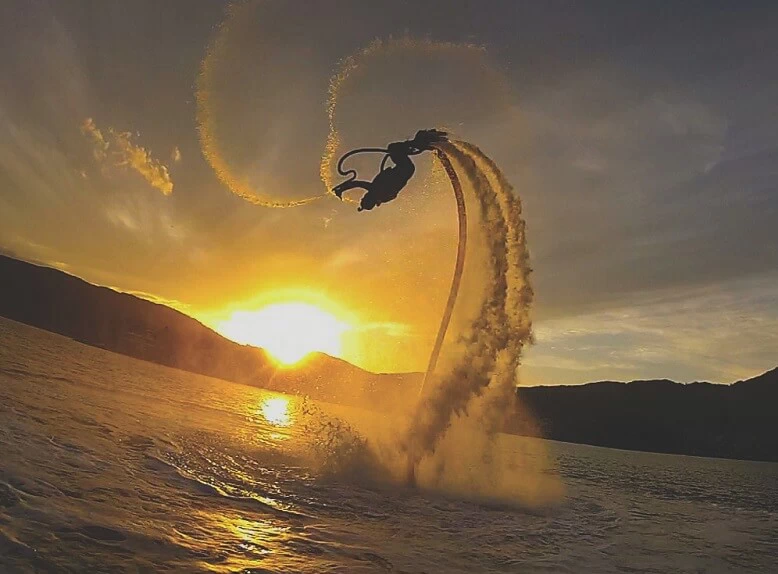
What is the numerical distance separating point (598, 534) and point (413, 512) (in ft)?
23.1

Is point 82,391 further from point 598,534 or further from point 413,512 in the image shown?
point 598,534

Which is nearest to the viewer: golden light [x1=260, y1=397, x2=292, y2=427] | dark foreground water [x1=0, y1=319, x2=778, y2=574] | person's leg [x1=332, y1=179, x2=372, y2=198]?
dark foreground water [x1=0, y1=319, x2=778, y2=574]

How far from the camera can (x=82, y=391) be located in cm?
3859

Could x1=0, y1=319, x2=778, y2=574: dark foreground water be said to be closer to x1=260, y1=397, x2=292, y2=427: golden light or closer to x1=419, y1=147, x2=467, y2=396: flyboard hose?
x1=419, y1=147, x2=467, y2=396: flyboard hose

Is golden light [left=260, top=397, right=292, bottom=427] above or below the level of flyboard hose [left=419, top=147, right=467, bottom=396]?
below

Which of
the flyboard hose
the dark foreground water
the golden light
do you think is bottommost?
the golden light

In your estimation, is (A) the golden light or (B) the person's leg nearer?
(B) the person's leg

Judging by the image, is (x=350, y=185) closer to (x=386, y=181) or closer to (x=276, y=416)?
(x=386, y=181)

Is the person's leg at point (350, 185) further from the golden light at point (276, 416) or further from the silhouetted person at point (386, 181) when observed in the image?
the golden light at point (276, 416)

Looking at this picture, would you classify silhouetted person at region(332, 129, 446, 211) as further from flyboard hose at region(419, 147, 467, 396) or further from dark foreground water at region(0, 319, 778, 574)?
dark foreground water at region(0, 319, 778, 574)

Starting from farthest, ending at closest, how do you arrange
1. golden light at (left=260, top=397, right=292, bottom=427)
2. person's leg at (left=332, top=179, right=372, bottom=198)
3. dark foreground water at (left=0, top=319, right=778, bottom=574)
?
golden light at (left=260, top=397, right=292, bottom=427), person's leg at (left=332, top=179, right=372, bottom=198), dark foreground water at (left=0, top=319, right=778, bottom=574)

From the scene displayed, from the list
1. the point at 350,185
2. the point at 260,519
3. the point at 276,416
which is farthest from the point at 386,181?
the point at 276,416

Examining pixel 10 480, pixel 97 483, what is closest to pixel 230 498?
pixel 97 483

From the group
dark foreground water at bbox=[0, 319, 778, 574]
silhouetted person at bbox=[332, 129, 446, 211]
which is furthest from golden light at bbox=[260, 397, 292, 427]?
silhouetted person at bbox=[332, 129, 446, 211]
